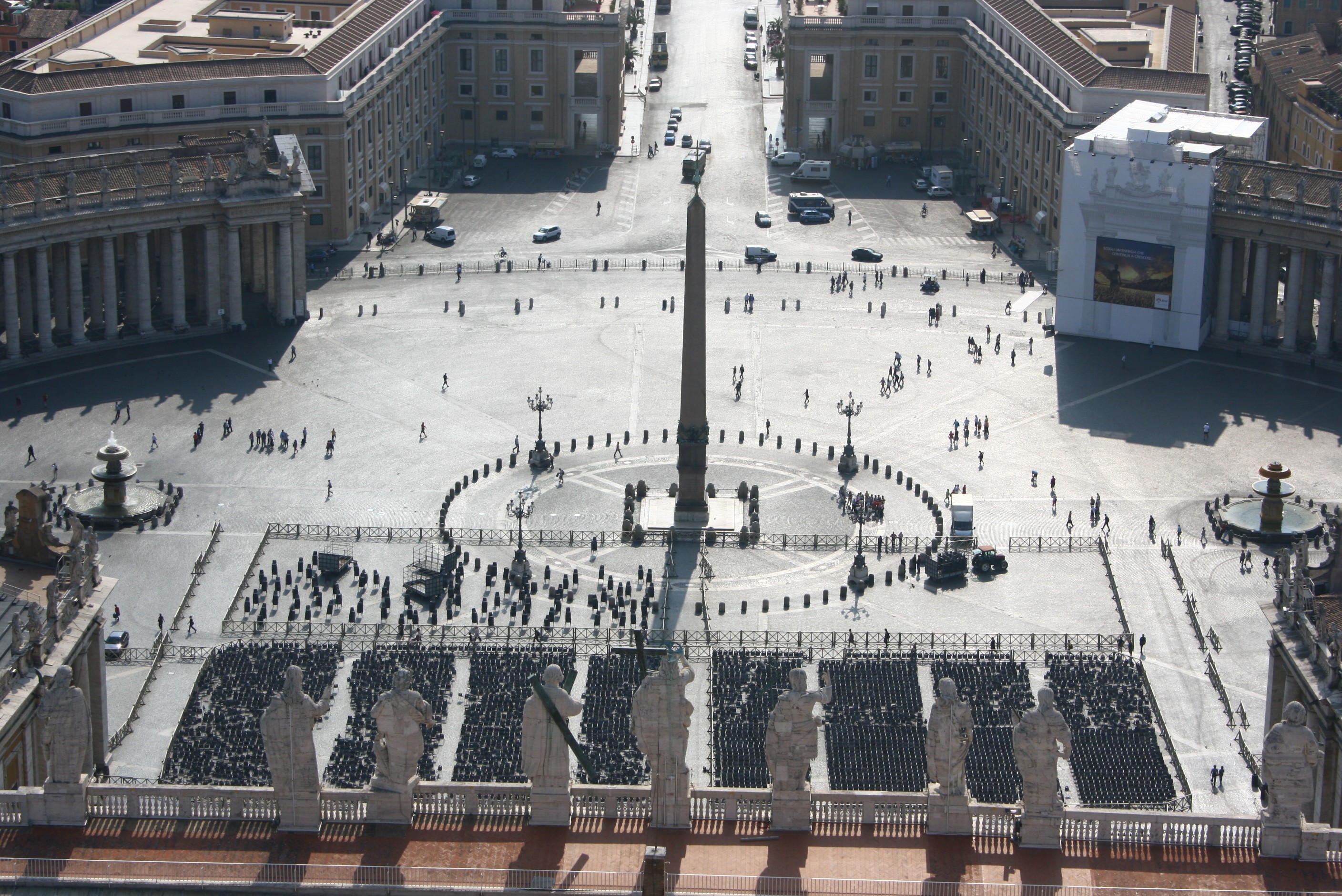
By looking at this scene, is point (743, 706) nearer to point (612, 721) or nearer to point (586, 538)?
point (612, 721)

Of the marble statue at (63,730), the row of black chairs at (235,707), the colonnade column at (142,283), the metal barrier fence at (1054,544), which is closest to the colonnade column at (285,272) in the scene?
the colonnade column at (142,283)

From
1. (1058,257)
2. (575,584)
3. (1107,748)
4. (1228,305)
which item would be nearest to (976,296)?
(1058,257)

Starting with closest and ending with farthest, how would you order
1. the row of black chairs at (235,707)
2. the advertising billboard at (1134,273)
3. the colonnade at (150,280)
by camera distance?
the row of black chairs at (235,707) → the colonnade at (150,280) → the advertising billboard at (1134,273)

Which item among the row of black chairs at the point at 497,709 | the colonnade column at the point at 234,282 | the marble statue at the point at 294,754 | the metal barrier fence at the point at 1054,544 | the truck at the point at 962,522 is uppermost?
the marble statue at the point at 294,754

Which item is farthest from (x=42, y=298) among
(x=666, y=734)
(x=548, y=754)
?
(x=666, y=734)

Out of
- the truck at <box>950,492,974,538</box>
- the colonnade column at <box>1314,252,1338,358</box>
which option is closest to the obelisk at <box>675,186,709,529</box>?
the truck at <box>950,492,974,538</box>

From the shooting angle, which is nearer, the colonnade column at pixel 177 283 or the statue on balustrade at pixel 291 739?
the statue on balustrade at pixel 291 739

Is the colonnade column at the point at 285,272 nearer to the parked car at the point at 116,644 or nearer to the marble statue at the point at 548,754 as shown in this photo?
the parked car at the point at 116,644
